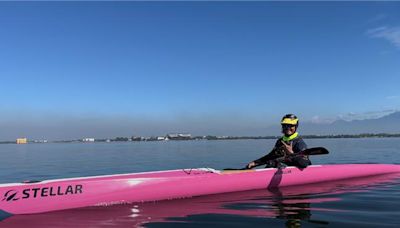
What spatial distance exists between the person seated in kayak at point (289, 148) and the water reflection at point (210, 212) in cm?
111

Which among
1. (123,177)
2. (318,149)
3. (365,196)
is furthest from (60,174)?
(365,196)

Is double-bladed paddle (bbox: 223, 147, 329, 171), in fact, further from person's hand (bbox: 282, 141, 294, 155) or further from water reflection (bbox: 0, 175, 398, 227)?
water reflection (bbox: 0, 175, 398, 227)

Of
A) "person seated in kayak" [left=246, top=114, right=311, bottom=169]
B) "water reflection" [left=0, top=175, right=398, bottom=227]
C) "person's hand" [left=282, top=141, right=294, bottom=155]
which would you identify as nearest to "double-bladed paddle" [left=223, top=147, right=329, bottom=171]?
"person seated in kayak" [left=246, top=114, right=311, bottom=169]

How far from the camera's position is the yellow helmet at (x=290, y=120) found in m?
10.8

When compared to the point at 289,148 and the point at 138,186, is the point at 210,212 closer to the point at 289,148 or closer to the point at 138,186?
the point at 138,186

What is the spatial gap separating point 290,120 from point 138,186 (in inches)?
181

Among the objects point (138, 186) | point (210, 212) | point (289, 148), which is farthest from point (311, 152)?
point (138, 186)

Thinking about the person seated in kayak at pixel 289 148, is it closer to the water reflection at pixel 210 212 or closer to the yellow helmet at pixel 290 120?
the yellow helmet at pixel 290 120

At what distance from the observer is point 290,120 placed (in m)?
10.8

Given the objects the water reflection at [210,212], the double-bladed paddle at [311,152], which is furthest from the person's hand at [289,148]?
the water reflection at [210,212]

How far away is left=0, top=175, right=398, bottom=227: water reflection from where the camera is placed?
7.03m

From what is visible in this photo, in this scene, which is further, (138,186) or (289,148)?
(289,148)

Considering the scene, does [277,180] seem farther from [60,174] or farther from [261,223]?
[60,174]

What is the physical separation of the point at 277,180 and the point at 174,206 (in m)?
3.49
